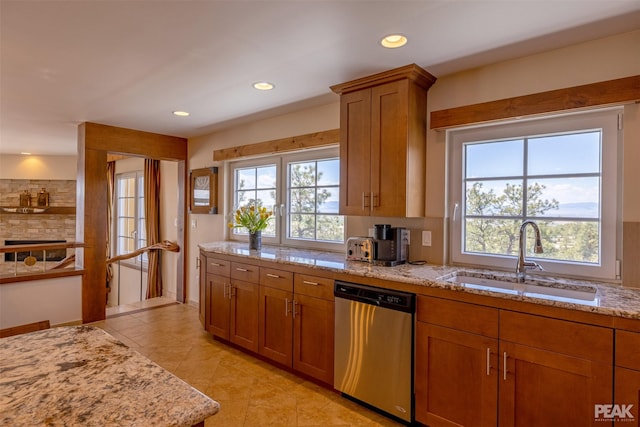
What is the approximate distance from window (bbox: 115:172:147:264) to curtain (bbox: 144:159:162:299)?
442mm

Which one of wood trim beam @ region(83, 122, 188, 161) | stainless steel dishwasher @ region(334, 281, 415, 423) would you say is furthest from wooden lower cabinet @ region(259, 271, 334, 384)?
wood trim beam @ region(83, 122, 188, 161)

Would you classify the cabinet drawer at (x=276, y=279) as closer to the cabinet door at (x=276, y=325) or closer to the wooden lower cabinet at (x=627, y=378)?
the cabinet door at (x=276, y=325)

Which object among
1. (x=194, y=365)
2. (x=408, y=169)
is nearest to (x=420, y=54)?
(x=408, y=169)

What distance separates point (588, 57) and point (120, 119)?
420 centimetres

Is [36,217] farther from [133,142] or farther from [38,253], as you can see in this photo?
[133,142]

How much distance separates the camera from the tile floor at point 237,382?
92.7 inches

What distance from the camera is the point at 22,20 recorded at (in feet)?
6.38

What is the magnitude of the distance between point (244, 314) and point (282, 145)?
1705 mm

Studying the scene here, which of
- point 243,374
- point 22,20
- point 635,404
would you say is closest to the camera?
point 635,404

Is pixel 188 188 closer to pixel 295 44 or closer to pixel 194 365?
pixel 194 365

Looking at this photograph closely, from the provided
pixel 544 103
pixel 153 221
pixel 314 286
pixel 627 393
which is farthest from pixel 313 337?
pixel 153 221

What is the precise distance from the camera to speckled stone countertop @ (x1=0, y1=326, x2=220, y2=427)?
2.70 ft

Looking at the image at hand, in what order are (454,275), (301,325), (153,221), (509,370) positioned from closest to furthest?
(509,370), (454,275), (301,325), (153,221)

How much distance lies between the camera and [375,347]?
7.71 feet
